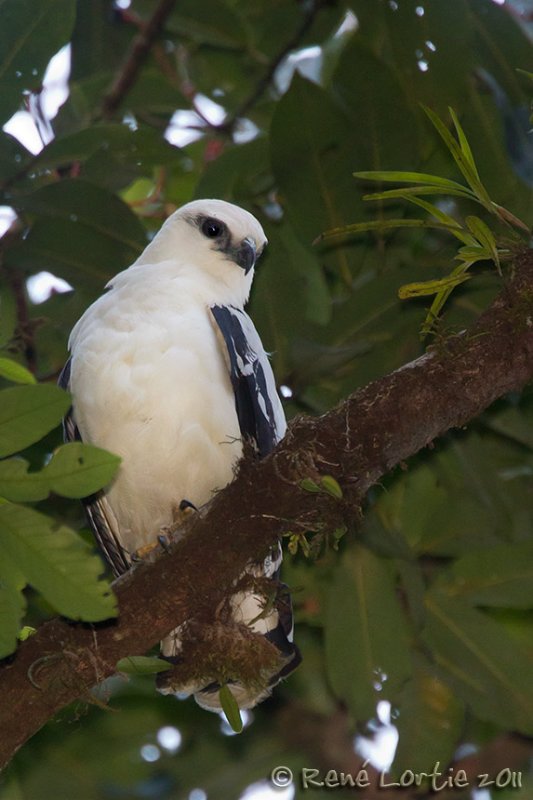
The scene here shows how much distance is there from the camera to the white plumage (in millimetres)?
4133

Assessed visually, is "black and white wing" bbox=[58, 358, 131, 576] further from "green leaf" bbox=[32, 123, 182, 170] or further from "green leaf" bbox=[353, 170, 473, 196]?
"green leaf" bbox=[353, 170, 473, 196]

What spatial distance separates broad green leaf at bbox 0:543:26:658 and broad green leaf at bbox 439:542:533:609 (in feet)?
7.90

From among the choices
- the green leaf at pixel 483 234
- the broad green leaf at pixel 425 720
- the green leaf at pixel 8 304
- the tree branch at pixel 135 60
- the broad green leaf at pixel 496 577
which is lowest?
the broad green leaf at pixel 425 720

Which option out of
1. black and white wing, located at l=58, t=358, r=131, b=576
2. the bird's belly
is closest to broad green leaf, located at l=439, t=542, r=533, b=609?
the bird's belly

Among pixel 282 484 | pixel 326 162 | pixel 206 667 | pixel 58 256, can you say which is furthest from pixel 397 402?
pixel 58 256

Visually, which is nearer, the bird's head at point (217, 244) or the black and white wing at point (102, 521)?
the black and white wing at point (102, 521)

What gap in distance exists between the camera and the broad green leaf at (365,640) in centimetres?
458

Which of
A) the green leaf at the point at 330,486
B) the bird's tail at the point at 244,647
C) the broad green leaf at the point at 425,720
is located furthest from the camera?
the broad green leaf at the point at 425,720

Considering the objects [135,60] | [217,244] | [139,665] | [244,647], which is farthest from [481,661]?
[135,60]

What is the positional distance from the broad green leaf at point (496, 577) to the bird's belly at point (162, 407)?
1.20m

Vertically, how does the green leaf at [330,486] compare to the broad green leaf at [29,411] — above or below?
below

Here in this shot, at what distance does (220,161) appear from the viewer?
5414 millimetres

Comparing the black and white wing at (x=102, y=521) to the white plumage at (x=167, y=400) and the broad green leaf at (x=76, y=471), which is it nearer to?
the white plumage at (x=167, y=400)

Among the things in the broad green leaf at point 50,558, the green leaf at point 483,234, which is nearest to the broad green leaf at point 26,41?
the green leaf at point 483,234
